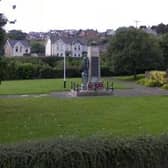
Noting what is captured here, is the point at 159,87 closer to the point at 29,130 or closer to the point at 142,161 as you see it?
the point at 29,130

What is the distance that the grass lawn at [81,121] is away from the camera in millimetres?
15926

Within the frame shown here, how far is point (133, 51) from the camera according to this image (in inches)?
2320

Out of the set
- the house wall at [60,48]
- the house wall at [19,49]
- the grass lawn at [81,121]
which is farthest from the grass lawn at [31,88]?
the house wall at [19,49]

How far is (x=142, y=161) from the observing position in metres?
7.39

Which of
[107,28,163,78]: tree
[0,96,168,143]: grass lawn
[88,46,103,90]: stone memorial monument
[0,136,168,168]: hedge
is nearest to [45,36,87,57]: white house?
[107,28,163,78]: tree

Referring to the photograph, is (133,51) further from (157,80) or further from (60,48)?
(60,48)

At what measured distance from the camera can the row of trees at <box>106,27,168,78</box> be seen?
2334 inches

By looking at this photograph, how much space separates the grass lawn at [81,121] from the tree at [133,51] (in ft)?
106

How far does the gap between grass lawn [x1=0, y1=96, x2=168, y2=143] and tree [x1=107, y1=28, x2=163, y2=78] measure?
32176 millimetres

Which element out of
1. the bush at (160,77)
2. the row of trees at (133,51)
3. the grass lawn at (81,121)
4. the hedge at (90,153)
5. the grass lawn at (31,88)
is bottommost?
the grass lawn at (31,88)

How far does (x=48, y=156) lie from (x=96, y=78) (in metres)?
34.3

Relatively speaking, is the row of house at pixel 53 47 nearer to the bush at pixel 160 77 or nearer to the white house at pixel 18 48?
the white house at pixel 18 48

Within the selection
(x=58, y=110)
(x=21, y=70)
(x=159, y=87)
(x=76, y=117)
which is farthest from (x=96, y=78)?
(x=21, y=70)

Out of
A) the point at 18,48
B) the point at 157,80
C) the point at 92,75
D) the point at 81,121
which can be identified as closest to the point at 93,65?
the point at 92,75
